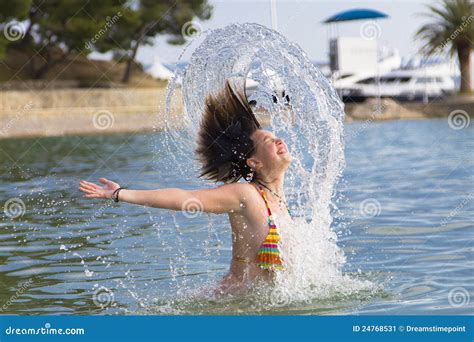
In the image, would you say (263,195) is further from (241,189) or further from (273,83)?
(273,83)

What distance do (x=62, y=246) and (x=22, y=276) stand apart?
143 cm

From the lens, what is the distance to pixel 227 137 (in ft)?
22.7

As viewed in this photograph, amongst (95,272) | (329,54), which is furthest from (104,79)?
(95,272)

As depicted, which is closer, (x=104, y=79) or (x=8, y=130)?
(x=8, y=130)

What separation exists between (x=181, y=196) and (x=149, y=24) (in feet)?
→ 154

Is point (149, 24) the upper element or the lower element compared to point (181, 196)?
upper

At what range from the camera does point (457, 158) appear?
813 inches

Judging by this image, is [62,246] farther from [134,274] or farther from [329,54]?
[329,54]
